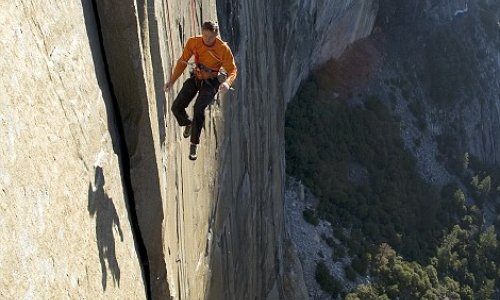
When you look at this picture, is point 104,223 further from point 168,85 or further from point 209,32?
point 209,32

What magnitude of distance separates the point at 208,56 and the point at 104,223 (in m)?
2.77

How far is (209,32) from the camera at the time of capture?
6.96 meters

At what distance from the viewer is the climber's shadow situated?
540cm

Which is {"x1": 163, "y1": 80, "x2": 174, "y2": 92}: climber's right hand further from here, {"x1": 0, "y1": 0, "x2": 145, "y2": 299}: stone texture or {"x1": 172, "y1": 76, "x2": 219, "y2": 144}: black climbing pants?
{"x1": 0, "y1": 0, "x2": 145, "y2": 299}: stone texture

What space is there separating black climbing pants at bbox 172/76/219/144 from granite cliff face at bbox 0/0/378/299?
208 mm

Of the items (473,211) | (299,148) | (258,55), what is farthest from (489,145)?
(258,55)

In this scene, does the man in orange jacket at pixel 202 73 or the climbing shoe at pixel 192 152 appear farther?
the climbing shoe at pixel 192 152

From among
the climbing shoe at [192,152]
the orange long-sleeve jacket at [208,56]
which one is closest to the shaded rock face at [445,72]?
the climbing shoe at [192,152]

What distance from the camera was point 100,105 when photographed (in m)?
6.04

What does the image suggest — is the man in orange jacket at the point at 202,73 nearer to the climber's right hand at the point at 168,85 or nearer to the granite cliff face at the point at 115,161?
the climber's right hand at the point at 168,85

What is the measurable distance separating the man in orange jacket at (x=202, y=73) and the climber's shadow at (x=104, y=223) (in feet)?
6.54

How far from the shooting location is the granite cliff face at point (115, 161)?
4133mm

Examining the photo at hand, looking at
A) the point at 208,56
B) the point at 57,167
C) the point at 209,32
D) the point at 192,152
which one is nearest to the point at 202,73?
the point at 208,56

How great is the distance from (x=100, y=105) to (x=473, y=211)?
31.7 meters
